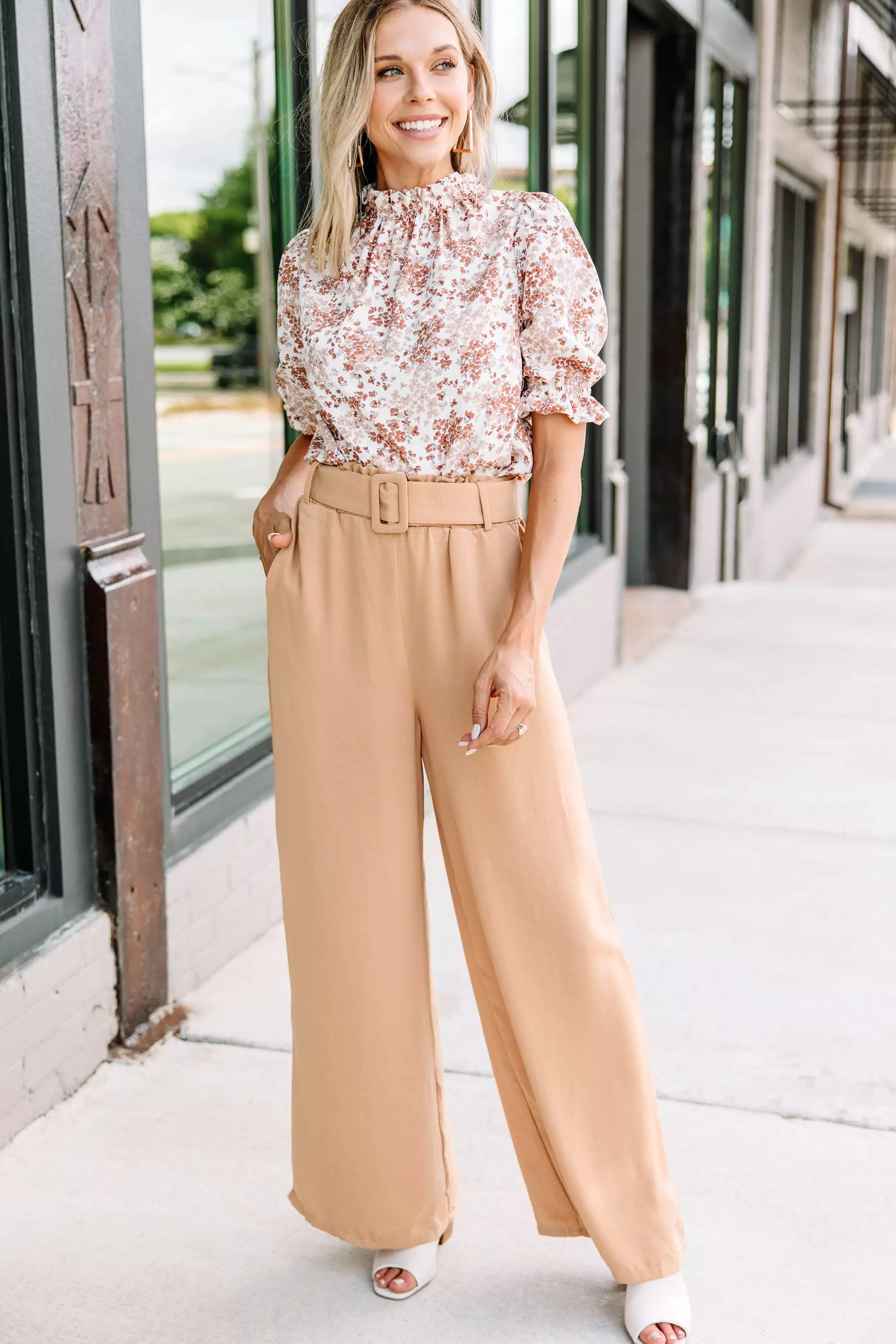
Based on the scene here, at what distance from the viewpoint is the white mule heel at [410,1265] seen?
7.32 feet

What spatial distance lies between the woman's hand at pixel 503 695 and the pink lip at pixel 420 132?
0.69m

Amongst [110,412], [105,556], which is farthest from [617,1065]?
[110,412]

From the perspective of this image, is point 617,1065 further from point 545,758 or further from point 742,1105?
point 742,1105

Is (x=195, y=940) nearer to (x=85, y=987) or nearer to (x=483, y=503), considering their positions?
(x=85, y=987)

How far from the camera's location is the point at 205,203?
29750mm

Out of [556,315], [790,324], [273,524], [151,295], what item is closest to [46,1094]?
[273,524]

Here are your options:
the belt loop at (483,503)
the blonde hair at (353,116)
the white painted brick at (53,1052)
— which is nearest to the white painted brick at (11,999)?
the white painted brick at (53,1052)

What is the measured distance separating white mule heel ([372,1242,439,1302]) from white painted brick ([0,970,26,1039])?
0.79 meters

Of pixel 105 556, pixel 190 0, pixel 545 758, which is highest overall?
pixel 190 0

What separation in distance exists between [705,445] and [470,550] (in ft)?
26.5

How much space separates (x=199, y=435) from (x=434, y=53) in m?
12.0

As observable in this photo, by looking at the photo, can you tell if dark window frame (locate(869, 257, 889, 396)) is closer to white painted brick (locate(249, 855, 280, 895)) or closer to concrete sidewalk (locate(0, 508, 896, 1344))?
concrete sidewalk (locate(0, 508, 896, 1344))

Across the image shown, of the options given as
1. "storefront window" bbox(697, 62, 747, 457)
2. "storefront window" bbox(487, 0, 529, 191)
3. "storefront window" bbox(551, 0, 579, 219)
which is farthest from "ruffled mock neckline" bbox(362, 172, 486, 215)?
"storefront window" bbox(697, 62, 747, 457)

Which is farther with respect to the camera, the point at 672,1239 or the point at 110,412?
the point at 110,412
